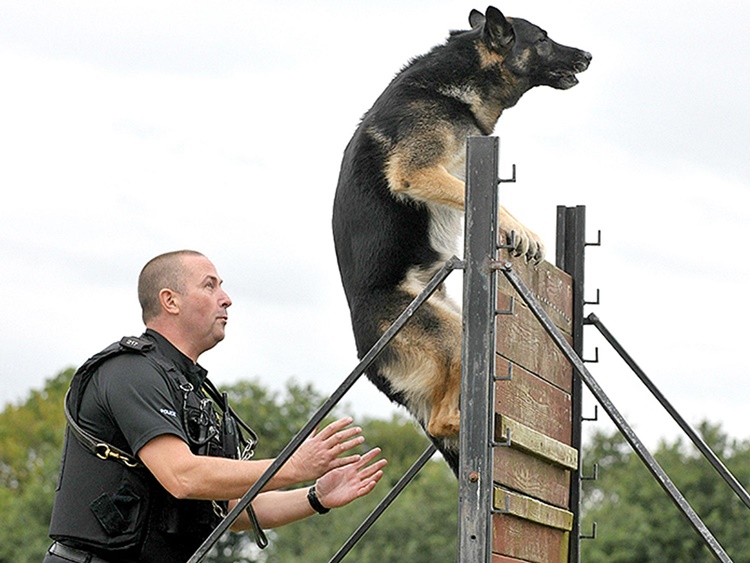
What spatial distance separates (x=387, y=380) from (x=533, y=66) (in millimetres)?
1829

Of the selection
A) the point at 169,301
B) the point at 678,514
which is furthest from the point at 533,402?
the point at 678,514

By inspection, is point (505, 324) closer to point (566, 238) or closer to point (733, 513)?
point (566, 238)

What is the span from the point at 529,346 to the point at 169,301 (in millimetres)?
→ 1571

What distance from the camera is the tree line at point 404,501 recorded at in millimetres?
35812

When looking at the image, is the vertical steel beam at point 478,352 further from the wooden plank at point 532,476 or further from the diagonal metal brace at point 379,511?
the diagonal metal brace at point 379,511

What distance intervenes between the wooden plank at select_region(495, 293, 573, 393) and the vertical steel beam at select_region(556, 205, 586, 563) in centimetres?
14

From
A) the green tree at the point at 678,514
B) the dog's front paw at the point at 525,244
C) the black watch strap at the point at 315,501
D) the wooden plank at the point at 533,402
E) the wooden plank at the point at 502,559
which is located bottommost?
the wooden plank at the point at 502,559

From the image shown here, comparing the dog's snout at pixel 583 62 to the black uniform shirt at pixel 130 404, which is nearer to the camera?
the black uniform shirt at pixel 130 404

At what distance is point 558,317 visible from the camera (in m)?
6.64

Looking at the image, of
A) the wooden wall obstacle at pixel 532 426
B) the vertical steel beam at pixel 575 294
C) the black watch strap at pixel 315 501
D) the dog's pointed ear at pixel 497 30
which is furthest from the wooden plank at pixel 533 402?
the dog's pointed ear at pixel 497 30

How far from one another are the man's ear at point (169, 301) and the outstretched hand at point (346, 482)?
982mm

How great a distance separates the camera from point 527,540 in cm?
587

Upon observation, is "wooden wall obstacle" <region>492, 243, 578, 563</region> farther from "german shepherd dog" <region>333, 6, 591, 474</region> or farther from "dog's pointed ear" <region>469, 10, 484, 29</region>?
"dog's pointed ear" <region>469, 10, 484, 29</region>

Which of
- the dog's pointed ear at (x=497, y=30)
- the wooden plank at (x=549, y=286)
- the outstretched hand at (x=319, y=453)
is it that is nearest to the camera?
the outstretched hand at (x=319, y=453)
